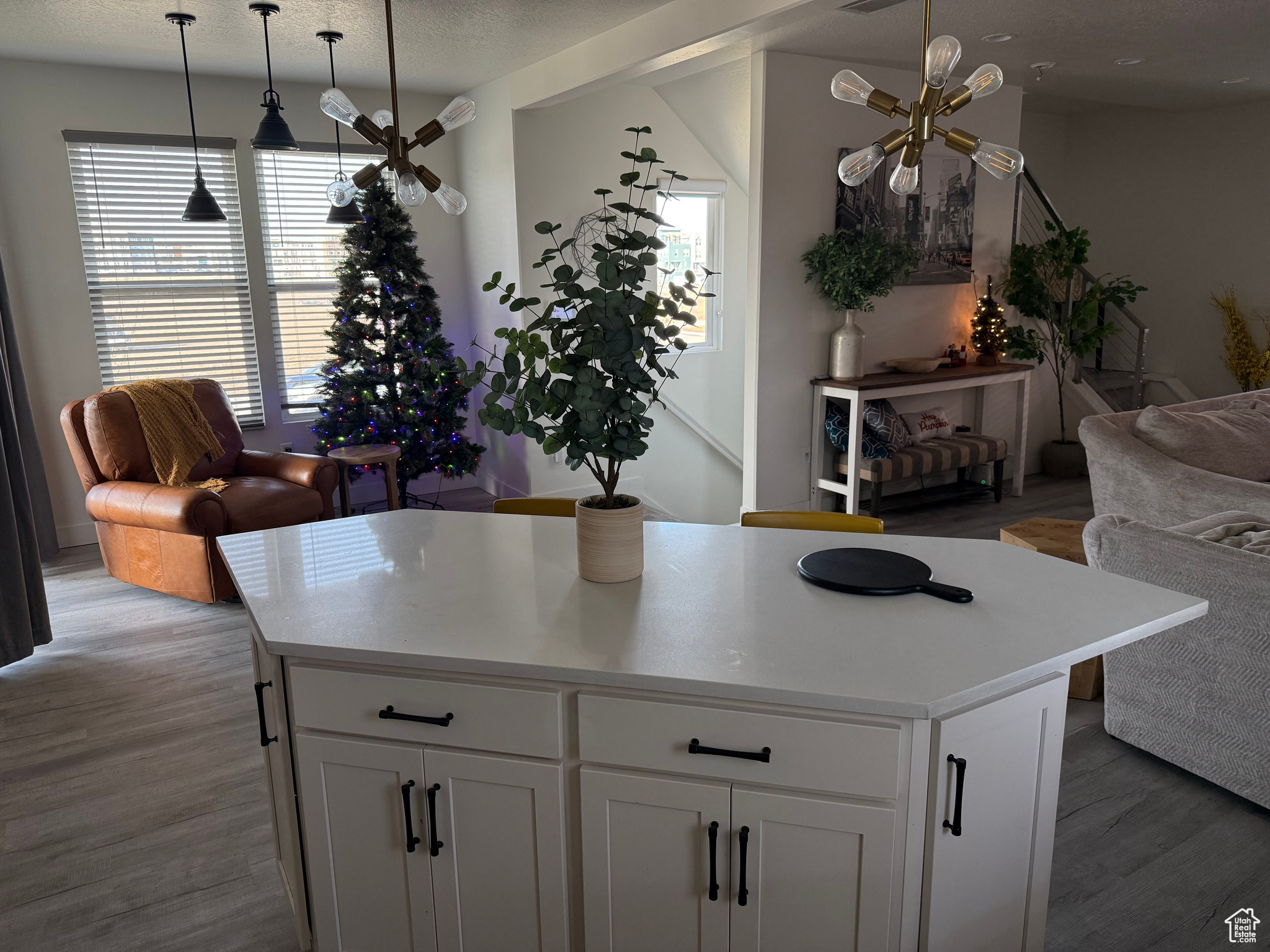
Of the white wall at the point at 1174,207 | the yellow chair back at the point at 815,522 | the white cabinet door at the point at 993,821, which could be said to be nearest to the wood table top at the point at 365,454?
the yellow chair back at the point at 815,522

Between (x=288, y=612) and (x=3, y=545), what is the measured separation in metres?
2.43

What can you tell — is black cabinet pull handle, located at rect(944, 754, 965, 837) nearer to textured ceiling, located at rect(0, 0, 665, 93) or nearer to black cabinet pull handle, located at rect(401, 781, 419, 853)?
black cabinet pull handle, located at rect(401, 781, 419, 853)

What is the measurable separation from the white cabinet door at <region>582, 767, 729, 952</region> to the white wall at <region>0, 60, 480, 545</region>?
4.66 m

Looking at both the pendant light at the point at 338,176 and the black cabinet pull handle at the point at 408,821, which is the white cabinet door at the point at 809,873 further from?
the pendant light at the point at 338,176

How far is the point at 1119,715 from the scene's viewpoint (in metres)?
2.75

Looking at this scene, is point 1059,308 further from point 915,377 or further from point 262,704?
point 262,704

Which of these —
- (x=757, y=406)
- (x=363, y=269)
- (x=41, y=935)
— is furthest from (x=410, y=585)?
(x=363, y=269)

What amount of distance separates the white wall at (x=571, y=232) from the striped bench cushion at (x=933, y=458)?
4.69 ft

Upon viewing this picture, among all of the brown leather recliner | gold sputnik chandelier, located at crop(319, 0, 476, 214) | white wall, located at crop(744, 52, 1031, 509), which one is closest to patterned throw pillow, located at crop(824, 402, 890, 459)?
white wall, located at crop(744, 52, 1031, 509)

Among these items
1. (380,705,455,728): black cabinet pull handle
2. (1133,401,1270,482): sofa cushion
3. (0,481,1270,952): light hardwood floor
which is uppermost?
(1133,401,1270,482): sofa cushion

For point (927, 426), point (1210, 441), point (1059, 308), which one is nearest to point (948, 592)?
point (1210, 441)

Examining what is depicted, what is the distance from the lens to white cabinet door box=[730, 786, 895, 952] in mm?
1389

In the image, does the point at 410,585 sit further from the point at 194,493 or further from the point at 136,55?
the point at 136,55

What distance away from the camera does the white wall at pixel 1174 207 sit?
690cm
